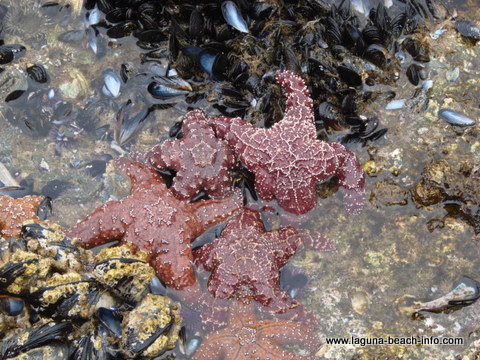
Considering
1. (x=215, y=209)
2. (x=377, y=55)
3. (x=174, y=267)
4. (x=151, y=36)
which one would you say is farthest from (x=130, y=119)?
(x=377, y=55)

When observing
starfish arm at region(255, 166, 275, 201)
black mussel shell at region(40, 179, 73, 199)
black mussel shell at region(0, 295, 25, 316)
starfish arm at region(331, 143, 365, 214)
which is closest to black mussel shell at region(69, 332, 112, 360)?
black mussel shell at region(0, 295, 25, 316)

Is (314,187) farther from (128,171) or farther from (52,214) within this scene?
(52,214)

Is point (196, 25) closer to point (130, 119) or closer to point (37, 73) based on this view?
point (130, 119)

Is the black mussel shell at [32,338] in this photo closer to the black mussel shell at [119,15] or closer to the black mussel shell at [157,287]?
the black mussel shell at [157,287]

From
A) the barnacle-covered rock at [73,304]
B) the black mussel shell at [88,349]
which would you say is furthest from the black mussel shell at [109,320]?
the black mussel shell at [88,349]

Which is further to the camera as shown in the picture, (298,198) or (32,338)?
(298,198)

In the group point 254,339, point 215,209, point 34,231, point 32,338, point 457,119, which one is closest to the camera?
point 32,338

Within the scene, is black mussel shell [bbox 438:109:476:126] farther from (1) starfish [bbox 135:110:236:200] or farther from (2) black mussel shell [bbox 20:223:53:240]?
(2) black mussel shell [bbox 20:223:53:240]
